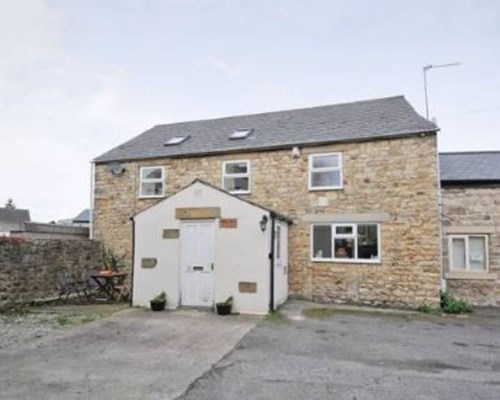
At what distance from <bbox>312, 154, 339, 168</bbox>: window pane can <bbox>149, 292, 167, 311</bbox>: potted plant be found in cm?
670

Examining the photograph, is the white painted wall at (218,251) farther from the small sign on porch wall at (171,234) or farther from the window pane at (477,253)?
the window pane at (477,253)

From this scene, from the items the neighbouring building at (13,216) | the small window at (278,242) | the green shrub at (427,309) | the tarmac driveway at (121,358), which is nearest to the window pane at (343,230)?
the small window at (278,242)

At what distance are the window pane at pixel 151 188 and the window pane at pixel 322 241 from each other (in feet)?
21.3

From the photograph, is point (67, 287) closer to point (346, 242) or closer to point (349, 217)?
point (346, 242)

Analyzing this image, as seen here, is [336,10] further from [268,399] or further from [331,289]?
[268,399]

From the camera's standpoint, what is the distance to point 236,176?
1516 centimetres

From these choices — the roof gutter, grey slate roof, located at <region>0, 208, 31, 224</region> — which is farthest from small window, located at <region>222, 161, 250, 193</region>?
grey slate roof, located at <region>0, 208, 31, 224</region>

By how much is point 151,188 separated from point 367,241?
867 centimetres

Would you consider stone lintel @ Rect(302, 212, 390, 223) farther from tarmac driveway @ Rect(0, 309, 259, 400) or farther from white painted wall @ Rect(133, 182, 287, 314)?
tarmac driveway @ Rect(0, 309, 259, 400)

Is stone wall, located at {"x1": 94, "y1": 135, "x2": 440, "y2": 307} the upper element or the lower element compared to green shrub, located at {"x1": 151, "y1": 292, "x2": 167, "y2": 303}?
upper

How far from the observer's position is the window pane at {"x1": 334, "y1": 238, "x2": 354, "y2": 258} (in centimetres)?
1323

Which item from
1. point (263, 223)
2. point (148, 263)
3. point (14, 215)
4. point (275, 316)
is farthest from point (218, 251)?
point (14, 215)

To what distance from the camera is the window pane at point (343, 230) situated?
1333 cm

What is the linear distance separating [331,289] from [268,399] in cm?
848
